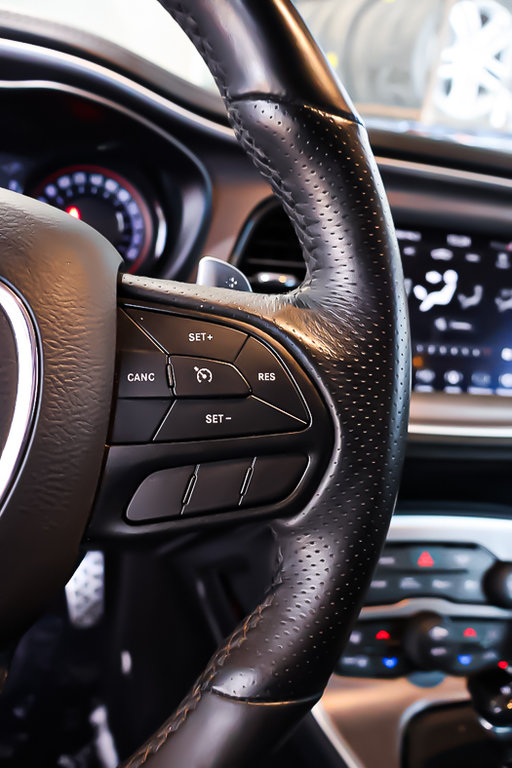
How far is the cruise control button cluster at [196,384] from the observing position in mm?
450

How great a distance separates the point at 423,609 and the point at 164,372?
0.66 metres

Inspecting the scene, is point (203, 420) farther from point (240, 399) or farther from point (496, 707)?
point (496, 707)

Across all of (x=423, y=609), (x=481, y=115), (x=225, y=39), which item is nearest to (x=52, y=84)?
(x=225, y=39)

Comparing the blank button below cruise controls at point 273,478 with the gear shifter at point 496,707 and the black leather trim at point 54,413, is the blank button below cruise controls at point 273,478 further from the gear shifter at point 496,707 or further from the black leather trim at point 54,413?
the gear shifter at point 496,707

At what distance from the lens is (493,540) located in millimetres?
1012

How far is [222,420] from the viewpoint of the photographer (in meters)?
0.47

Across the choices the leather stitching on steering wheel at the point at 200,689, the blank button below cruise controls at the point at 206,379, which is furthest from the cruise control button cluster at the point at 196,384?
the leather stitching on steering wheel at the point at 200,689

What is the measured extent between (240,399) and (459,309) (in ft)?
2.68

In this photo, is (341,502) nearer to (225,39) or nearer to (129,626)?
(225,39)

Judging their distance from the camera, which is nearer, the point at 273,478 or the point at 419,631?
the point at 273,478

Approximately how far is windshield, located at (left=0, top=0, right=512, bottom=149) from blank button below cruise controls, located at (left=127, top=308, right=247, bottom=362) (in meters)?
0.50

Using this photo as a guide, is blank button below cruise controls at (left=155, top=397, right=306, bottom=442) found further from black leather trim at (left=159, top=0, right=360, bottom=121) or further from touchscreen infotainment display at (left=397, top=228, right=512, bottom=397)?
touchscreen infotainment display at (left=397, top=228, right=512, bottom=397)

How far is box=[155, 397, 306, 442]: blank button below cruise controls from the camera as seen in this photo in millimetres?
458

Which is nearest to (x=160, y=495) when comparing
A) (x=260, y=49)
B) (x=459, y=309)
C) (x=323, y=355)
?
(x=323, y=355)
